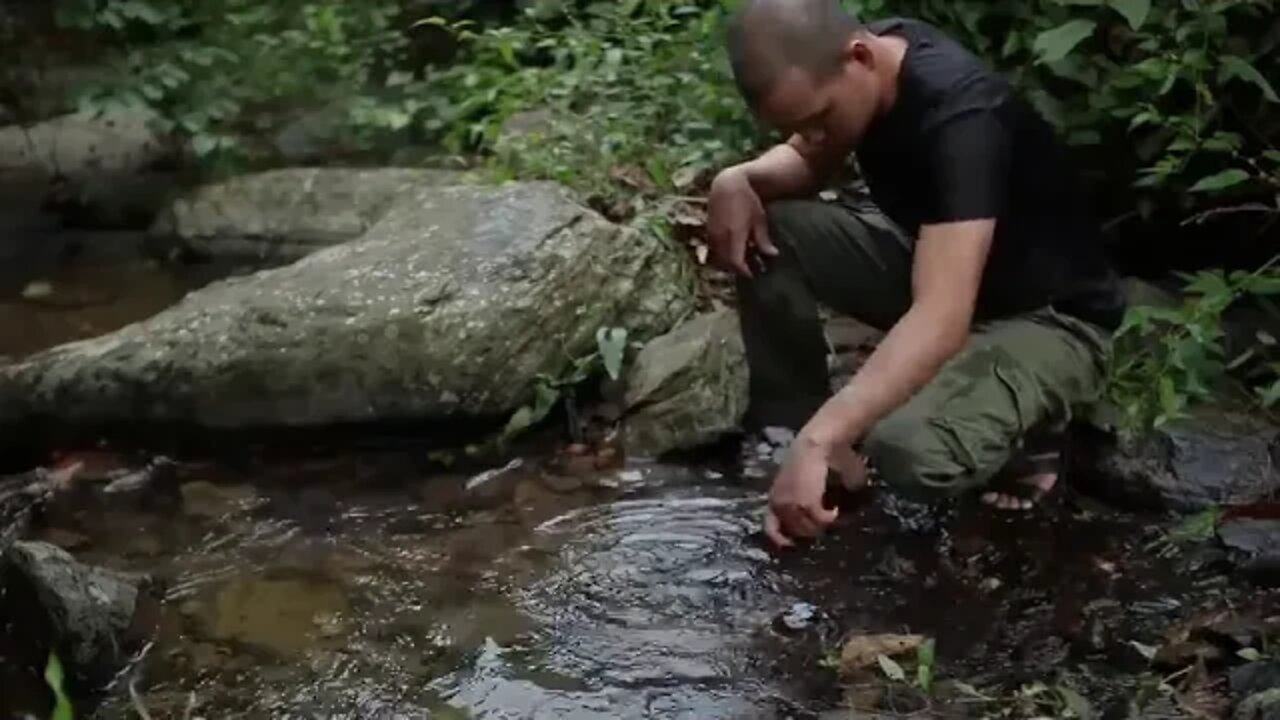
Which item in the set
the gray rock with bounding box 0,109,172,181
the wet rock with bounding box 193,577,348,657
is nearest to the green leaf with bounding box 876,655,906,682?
the wet rock with bounding box 193,577,348,657

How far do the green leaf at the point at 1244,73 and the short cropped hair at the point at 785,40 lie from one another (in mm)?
1318

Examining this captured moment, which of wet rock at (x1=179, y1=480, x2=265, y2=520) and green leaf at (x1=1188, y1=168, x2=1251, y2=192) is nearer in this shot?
green leaf at (x1=1188, y1=168, x2=1251, y2=192)

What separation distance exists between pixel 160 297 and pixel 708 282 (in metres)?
2.26

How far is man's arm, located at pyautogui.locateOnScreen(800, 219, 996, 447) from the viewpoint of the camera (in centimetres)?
296

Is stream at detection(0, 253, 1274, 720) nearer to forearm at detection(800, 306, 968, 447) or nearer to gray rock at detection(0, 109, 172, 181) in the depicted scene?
forearm at detection(800, 306, 968, 447)

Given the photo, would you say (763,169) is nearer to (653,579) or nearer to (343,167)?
(653,579)

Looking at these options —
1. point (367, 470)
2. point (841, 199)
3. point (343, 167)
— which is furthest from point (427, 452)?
point (343, 167)

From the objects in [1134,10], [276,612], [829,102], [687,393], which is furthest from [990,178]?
[276,612]

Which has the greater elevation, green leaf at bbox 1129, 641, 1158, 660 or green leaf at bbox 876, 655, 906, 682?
green leaf at bbox 876, 655, 906, 682

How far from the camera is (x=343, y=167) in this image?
23.0ft

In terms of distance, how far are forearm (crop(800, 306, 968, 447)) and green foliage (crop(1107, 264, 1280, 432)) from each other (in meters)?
1.03

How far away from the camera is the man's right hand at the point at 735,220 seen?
153 inches

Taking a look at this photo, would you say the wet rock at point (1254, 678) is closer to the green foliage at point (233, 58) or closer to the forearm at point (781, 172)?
the forearm at point (781, 172)

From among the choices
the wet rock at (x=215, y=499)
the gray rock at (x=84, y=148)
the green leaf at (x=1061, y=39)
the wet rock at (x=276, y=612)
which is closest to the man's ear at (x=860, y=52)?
the green leaf at (x=1061, y=39)
